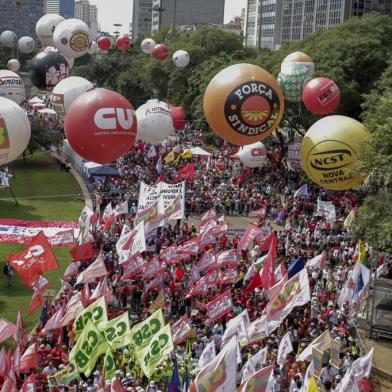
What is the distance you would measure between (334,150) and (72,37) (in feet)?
87.4

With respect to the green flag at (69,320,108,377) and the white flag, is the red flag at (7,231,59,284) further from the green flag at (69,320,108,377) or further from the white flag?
the white flag

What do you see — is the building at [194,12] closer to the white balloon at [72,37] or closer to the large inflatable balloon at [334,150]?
the white balloon at [72,37]

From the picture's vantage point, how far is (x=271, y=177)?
36.1 metres

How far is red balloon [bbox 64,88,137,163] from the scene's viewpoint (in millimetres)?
22828

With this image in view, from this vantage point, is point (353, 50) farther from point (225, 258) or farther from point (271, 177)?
point (225, 258)

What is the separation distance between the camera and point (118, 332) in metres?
14.1

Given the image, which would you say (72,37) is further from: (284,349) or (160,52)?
(284,349)

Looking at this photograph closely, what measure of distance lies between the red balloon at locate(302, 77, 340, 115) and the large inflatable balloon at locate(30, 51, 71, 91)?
20286mm

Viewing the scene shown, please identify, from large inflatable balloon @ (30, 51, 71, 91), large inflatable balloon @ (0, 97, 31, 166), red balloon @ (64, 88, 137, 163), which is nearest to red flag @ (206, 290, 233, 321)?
red balloon @ (64, 88, 137, 163)

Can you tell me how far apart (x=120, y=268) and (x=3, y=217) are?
10580 millimetres

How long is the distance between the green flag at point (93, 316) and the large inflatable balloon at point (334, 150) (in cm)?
1271

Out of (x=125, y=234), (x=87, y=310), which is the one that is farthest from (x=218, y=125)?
(x=87, y=310)

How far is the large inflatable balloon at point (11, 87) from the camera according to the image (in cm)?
4341

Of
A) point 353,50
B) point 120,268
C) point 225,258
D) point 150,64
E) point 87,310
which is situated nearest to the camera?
point 87,310
